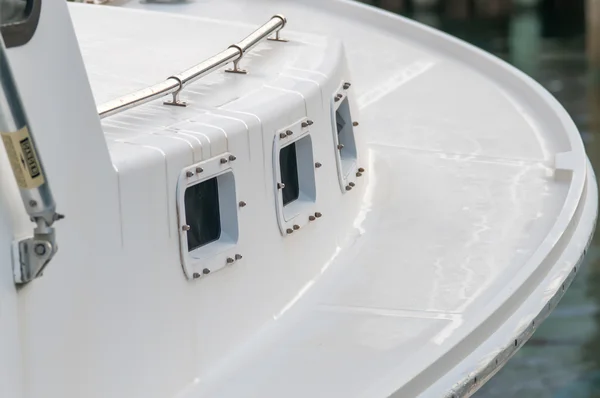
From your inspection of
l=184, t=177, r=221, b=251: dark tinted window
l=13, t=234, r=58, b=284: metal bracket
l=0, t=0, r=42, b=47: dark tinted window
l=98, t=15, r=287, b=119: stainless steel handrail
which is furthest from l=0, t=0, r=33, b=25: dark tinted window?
l=184, t=177, r=221, b=251: dark tinted window

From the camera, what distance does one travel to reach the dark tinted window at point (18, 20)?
8.53 feet

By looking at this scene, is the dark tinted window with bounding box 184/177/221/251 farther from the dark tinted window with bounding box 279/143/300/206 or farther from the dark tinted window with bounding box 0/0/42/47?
the dark tinted window with bounding box 0/0/42/47

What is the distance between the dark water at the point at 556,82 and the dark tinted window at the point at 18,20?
23.1ft

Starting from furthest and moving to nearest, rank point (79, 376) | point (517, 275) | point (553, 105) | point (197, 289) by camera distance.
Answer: point (553, 105), point (517, 275), point (197, 289), point (79, 376)

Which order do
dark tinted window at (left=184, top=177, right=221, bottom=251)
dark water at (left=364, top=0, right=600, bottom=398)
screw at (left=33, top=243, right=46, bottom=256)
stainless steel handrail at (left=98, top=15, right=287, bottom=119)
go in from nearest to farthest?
1. screw at (left=33, top=243, right=46, bottom=256)
2. stainless steel handrail at (left=98, top=15, right=287, bottom=119)
3. dark tinted window at (left=184, top=177, right=221, bottom=251)
4. dark water at (left=364, top=0, right=600, bottom=398)

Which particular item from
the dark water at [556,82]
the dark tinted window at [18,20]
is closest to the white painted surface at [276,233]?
the dark tinted window at [18,20]

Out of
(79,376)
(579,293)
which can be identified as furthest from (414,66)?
(579,293)

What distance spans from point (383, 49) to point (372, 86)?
2.03 feet

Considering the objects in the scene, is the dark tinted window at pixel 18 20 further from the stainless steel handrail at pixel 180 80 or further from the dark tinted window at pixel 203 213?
the dark tinted window at pixel 203 213

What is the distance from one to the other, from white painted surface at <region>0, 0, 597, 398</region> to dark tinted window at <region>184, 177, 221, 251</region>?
84mm

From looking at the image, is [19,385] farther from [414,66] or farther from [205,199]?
[414,66]

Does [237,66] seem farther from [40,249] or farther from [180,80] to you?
[40,249]

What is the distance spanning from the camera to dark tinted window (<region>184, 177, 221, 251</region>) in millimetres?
3527

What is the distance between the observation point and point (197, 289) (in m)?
3.43
